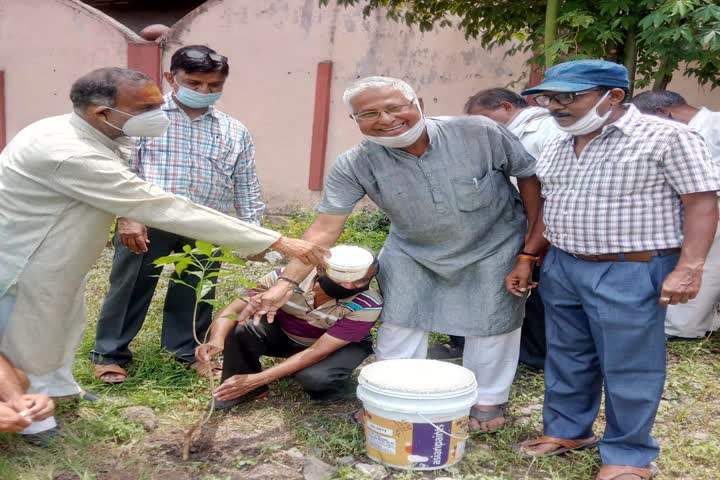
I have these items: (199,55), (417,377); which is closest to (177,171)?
(199,55)

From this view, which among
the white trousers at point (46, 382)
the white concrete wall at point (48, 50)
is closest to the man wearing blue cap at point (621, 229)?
the white trousers at point (46, 382)

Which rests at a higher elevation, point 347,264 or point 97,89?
point 97,89

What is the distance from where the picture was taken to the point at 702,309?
4719 mm

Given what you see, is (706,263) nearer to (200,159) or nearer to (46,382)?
(200,159)

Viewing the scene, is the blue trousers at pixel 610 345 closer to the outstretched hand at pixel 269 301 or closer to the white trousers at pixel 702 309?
the outstretched hand at pixel 269 301

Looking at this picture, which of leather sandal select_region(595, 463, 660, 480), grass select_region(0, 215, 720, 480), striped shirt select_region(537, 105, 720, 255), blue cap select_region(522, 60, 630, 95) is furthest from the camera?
grass select_region(0, 215, 720, 480)

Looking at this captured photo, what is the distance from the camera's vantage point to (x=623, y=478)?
2.92m

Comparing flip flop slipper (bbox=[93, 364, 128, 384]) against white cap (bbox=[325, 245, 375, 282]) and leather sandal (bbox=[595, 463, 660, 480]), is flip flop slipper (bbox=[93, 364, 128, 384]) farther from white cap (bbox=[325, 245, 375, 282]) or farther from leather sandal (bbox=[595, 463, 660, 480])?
leather sandal (bbox=[595, 463, 660, 480])

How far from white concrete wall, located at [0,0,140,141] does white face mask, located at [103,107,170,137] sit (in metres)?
6.25

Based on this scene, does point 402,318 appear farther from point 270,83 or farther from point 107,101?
point 270,83

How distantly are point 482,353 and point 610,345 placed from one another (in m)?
0.76

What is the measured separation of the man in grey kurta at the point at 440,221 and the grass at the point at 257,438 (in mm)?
381

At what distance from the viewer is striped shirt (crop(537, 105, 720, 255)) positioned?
104 inches

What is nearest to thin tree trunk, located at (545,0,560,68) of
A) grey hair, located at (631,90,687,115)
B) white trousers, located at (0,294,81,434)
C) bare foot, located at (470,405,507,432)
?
grey hair, located at (631,90,687,115)
